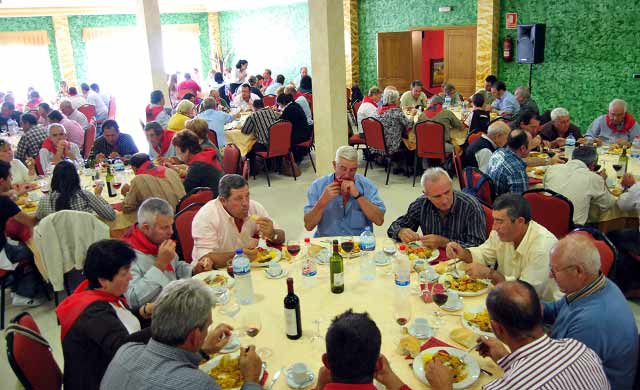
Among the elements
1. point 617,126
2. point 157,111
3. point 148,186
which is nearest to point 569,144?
point 617,126

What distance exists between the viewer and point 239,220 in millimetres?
3703

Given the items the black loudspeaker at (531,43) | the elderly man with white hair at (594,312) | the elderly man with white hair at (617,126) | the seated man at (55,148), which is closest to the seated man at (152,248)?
the elderly man with white hair at (594,312)

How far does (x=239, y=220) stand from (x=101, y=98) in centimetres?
977

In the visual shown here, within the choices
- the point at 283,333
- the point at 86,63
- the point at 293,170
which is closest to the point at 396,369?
the point at 283,333

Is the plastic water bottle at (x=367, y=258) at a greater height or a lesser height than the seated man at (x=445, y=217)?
lesser

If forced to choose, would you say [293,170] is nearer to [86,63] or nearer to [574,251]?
[574,251]

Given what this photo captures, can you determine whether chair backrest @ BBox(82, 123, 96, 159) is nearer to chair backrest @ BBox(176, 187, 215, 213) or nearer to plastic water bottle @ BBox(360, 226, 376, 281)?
chair backrest @ BBox(176, 187, 215, 213)

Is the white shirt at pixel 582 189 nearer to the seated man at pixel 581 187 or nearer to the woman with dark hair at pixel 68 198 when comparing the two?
the seated man at pixel 581 187

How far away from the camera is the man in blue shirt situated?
3982mm

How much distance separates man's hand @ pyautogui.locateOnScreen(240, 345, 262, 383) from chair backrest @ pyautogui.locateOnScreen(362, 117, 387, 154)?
5877 mm

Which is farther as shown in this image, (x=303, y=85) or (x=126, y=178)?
(x=303, y=85)

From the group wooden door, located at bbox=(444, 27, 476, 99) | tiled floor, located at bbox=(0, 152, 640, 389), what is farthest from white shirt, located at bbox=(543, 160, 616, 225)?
wooden door, located at bbox=(444, 27, 476, 99)

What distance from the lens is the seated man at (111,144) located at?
6.46 m

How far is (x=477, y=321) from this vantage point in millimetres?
2564
